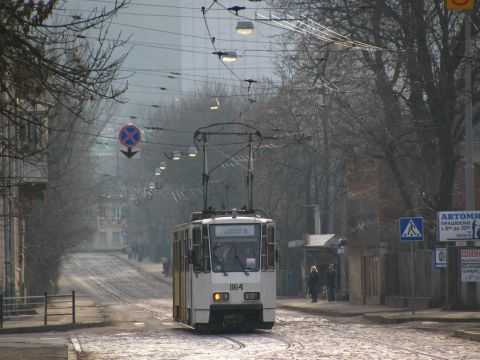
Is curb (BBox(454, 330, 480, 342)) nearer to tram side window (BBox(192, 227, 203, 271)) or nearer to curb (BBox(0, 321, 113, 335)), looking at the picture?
tram side window (BBox(192, 227, 203, 271))

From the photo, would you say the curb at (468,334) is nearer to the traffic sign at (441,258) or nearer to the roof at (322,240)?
the traffic sign at (441,258)

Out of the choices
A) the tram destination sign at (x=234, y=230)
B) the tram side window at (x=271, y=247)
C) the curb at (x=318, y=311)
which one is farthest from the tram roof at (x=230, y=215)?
the curb at (x=318, y=311)

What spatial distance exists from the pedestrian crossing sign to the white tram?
213 inches

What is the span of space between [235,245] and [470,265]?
743 centimetres

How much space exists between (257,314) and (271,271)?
103 cm

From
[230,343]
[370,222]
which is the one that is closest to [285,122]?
[370,222]

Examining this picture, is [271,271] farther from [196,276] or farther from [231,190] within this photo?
[231,190]

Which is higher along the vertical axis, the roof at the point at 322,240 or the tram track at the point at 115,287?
the roof at the point at 322,240

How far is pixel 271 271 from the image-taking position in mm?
29312

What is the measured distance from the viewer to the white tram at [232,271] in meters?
28.8

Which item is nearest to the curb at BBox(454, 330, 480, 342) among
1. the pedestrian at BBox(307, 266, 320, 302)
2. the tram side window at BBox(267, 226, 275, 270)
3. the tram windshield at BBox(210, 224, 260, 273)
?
the tram side window at BBox(267, 226, 275, 270)

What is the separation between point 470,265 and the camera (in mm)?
33375

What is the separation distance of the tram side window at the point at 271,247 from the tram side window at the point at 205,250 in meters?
1.40

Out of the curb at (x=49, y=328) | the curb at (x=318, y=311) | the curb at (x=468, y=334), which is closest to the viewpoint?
the curb at (x=468, y=334)
